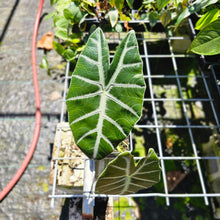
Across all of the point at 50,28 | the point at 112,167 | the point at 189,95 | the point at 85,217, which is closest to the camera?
the point at 112,167

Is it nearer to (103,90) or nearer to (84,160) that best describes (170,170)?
(84,160)

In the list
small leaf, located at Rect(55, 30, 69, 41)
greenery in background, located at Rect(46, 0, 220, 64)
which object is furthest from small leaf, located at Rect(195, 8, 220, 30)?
small leaf, located at Rect(55, 30, 69, 41)

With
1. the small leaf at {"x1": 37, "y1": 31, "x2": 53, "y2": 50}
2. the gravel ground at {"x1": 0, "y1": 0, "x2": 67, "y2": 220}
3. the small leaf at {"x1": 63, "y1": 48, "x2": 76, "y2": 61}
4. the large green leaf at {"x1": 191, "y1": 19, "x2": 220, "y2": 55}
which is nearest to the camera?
the large green leaf at {"x1": 191, "y1": 19, "x2": 220, "y2": 55}

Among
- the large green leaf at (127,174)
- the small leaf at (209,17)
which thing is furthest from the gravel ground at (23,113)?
the small leaf at (209,17)

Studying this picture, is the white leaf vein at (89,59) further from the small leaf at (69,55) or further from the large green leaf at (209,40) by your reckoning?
the small leaf at (69,55)

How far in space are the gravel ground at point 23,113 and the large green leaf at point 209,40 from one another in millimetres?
1237

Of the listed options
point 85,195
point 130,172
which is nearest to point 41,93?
point 85,195

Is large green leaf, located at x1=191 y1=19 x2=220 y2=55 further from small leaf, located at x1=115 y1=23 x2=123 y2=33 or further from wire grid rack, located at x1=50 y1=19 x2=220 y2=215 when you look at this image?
wire grid rack, located at x1=50 y1=19 x2=220 y2=215

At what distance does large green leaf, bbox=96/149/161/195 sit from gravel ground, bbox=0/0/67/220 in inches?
34.3

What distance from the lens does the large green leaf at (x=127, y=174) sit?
63 cm

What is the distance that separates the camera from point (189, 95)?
1.83 m

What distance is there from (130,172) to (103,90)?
28cm

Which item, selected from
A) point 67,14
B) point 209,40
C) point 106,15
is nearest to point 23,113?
point 67,14

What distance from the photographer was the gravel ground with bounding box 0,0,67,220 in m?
1.46
